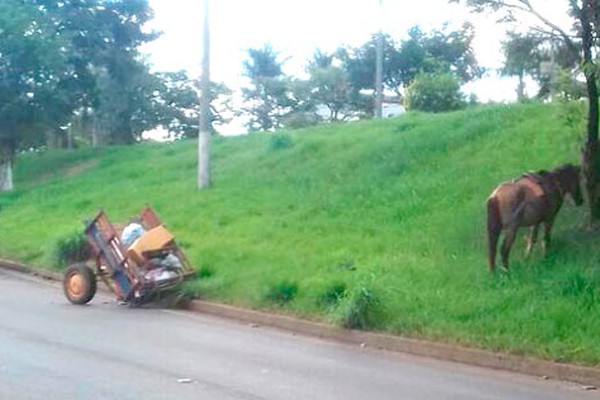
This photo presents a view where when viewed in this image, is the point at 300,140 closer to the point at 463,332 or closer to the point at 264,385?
the point at 463,332

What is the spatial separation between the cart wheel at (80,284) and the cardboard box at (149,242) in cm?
88

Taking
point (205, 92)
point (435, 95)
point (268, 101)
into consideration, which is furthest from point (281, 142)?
point (268, 101)

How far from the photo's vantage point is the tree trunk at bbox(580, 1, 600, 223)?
17.1 m

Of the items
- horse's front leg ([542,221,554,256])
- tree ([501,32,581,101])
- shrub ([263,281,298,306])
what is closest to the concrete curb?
shrub ([263,281,298,306])

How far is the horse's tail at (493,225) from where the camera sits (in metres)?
16.2

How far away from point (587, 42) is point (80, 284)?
8438mm

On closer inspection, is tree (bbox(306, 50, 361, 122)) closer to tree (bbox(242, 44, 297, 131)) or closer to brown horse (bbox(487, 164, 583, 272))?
tree (bbox(242, 44, 297, 131))

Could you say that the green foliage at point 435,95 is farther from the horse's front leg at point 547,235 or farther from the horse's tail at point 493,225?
the horse's tail at point 493,225

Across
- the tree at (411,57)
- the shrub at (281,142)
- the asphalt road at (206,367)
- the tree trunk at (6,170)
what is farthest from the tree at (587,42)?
the tree at (411,57)

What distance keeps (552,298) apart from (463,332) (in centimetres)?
131

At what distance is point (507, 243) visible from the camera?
53.1 ft

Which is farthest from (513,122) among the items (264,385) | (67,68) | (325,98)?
(325,98)

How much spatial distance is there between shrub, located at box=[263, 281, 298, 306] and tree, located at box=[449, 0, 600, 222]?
15.1ft

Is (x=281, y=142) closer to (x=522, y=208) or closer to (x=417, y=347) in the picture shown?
(x=522, y=208)
